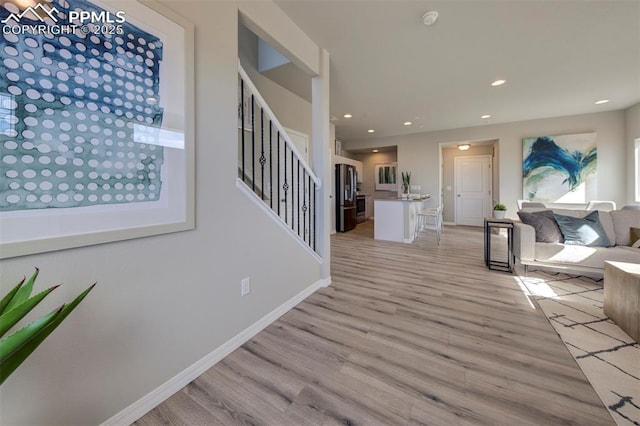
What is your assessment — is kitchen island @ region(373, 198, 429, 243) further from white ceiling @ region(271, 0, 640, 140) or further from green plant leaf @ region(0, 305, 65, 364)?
green plant leaf @ region(0, 305, 65, 364)

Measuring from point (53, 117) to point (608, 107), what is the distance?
778cm

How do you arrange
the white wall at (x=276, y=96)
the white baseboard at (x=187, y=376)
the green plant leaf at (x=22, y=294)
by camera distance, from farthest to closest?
the white wall at (x=276, y=96) < the white baseboard at (x=187, y=376) < the green plant leaf at (x=22, y=294)

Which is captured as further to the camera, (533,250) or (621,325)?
(533,250)

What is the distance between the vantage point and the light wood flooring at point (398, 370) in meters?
1.22

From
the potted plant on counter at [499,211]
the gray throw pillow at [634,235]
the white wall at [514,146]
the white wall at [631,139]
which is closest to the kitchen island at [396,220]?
the potted plant on counter at [499,211]

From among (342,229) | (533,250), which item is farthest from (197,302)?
(342,229)

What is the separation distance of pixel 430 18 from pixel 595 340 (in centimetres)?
290

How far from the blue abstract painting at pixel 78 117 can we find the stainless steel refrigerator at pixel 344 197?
16.6 ft

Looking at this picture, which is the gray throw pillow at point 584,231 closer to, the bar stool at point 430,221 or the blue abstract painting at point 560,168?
the bar stool at point 430,221

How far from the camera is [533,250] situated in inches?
118

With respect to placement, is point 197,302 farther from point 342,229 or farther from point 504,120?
point 504,120

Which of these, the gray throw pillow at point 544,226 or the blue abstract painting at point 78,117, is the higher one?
the blue abstract painting at point 78,117

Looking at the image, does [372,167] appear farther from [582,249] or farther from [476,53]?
[582,249]

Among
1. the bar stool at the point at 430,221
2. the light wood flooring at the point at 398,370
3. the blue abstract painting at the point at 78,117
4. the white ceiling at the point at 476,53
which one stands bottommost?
the light wood flooring at the point at 398,370
